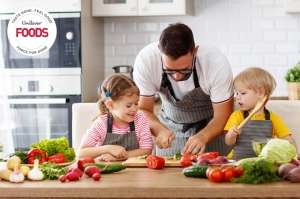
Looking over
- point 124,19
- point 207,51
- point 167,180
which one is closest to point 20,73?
point 124,19

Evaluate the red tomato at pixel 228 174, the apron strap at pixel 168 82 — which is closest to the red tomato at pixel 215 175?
the red tomato at pixel 228 174

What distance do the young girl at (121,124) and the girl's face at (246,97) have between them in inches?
21.7

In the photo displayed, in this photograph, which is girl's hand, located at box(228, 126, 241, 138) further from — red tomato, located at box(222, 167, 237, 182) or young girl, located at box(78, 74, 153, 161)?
red tomato, located at box(222, 167, 237, 182)

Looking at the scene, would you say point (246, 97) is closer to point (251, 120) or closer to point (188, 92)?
point (251, 120)

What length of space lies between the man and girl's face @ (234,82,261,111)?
0.56 feet

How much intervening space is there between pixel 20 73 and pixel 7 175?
2.66 m

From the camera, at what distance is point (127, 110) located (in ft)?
9.89

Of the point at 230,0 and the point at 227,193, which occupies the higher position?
the point at 230,0

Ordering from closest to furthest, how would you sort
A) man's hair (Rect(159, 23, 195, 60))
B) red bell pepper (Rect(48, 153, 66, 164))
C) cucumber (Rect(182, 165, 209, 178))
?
1. cucumber (Rect(182, 165, 209, 178))
2. red bell pepper (Rect(48, 153, 66, 164))
3. man's hair (Rect(159, 23, 195, 60))

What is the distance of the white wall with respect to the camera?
17.4 feet

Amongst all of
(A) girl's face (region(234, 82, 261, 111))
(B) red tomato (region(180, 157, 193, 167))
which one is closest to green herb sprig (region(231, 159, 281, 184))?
(B) red tomato (region(180, 157, 193, 167))

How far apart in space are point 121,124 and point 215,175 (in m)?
1.01

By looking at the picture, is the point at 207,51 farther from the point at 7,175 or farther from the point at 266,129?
the point at 7,175

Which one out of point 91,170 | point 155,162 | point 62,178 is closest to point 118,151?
point 155,162
